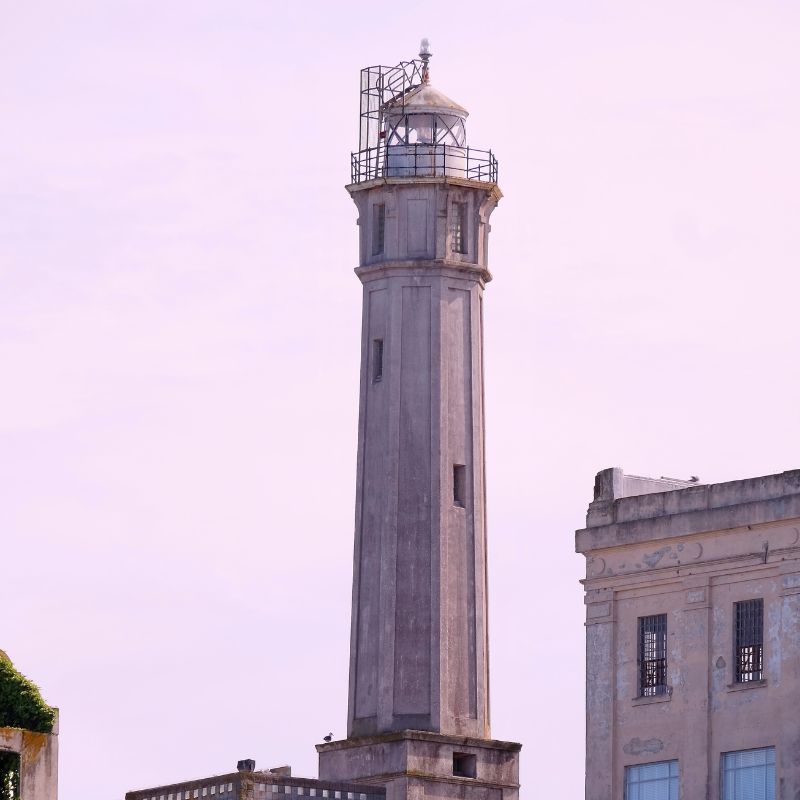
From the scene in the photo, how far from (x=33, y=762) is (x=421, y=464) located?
1875 cm

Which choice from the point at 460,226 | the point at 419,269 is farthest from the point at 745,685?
the point at 460,226

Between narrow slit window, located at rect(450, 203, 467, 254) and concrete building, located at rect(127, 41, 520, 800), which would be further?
narrow slit window, located at rect(450, 203, 467, 254)

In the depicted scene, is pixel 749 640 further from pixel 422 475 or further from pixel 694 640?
pixel 422 475

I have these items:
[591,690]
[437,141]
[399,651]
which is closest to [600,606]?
[591,690]

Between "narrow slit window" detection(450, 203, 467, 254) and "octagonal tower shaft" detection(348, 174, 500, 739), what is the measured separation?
37 millimetres

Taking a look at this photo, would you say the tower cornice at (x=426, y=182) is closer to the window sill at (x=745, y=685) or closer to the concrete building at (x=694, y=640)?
the concrete building at (x=694, y=640)

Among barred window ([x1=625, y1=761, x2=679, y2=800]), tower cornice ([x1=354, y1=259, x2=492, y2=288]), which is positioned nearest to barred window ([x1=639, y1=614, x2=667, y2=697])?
barred window ([x1=625, y1=761, x2=679, y2=800])

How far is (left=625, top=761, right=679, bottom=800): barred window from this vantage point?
230 feet

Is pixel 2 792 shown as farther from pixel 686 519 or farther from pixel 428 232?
pixel 428 232

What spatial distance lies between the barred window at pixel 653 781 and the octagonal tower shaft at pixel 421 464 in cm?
1272

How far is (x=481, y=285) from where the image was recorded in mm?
87500

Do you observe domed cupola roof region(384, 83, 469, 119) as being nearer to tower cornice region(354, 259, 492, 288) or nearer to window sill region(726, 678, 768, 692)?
tower cornice region(354, 259, 492, 288)

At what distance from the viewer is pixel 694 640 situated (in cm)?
7012

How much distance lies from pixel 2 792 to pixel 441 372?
21.0 metres
